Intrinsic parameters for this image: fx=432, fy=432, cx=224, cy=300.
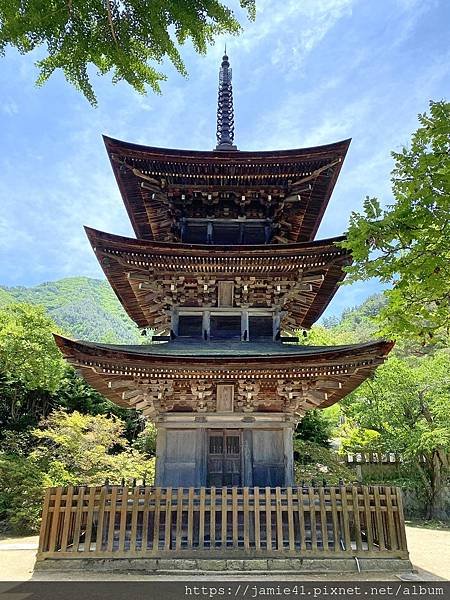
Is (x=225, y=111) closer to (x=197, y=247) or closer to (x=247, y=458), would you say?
(x=197, y=247)

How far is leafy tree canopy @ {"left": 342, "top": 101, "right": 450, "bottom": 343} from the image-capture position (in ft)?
20.3

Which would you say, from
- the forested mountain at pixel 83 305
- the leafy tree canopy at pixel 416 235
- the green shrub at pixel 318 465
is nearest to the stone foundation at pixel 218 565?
the leafy tree canopy at pixel 416 235

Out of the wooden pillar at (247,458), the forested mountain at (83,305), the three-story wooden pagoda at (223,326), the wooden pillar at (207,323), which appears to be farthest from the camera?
the forested mountain at (83,305)

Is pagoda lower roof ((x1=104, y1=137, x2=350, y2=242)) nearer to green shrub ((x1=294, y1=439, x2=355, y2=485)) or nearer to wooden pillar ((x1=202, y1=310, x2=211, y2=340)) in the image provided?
wooden pillar ((x1=202, y1=310, x2=211, y2=340))

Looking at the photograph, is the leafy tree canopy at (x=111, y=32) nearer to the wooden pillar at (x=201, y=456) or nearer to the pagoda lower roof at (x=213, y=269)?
the pagoda lower roof at (x=213, y=269)

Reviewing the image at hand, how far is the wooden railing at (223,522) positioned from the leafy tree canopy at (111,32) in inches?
309

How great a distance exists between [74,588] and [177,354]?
470 cm

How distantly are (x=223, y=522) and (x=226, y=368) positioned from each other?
10.2 ft

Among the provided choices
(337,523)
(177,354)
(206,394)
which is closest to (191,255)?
(177,354)

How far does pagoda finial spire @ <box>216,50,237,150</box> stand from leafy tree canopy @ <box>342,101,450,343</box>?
9026 mm

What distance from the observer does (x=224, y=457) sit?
421 inches

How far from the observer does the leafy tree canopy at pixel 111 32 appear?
381 centimetres

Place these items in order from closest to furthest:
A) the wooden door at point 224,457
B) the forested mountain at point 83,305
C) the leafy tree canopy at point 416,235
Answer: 1. the leafy tree canopy at point 416,235
2. the wooden door at point 224,457
3. the forested mountain at point 83,305

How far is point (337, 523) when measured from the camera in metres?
8.92
